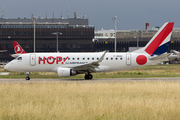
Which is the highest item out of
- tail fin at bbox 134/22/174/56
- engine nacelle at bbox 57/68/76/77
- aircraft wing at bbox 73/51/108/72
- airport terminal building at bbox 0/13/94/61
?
airport terminal building at bbox 0/13/94/61

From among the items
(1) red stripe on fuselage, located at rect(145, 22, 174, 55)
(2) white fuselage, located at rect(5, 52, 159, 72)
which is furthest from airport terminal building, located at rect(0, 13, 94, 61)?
(1) red stripe on fuselage, located at rect(145, 22, 174, 55)

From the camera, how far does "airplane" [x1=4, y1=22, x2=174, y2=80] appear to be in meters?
36.1

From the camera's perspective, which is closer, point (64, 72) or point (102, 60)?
point (64, 72)

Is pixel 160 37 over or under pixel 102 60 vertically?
over

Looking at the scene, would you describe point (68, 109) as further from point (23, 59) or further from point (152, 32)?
point (152, 32)

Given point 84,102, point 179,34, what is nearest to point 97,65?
point 84,102

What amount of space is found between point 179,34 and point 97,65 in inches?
4886

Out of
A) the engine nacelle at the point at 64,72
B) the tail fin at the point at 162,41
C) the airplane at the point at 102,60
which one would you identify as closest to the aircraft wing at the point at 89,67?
the airplane at the point at 102,60

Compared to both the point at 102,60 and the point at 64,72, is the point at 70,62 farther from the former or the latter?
the point at 102,60

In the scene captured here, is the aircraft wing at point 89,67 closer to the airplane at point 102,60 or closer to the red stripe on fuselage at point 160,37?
the airplane at point 102,60

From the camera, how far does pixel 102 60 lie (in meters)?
36.7

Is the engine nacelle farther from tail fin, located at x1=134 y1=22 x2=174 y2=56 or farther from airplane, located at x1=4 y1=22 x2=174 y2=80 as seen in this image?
tail fin, located at x1=134 y1=22 x2=174 y2=56

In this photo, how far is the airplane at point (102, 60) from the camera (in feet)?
118

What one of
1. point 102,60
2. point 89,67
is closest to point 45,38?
point 102,60
